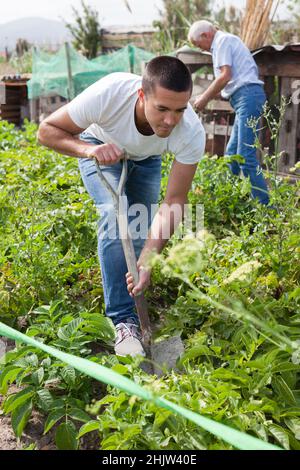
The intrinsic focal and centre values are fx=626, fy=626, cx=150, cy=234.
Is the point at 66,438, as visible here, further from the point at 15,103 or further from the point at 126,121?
the point at 15,103

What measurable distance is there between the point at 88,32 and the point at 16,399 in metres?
18.1

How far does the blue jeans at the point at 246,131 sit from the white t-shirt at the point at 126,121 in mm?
2181

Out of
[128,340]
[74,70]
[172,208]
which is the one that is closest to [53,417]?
[128,340]

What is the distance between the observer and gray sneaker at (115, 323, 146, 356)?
276 cm

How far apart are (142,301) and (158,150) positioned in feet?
2.64

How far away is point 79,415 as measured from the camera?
2324mm

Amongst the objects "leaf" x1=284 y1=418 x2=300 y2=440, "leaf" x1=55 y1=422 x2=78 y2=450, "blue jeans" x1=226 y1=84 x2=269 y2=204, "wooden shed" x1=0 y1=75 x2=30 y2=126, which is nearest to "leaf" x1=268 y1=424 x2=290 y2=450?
"leaf" x1=284 y1=418 x2=300 y2=440

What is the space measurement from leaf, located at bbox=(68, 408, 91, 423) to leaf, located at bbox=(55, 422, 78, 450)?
5cm

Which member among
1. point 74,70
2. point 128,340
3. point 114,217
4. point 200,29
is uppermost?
point 200,29

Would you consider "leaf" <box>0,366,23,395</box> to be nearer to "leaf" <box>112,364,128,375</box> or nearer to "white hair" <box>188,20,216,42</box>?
"leaf" <box>112,364,128,375</box>

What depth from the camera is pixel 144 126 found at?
3.08 meters
